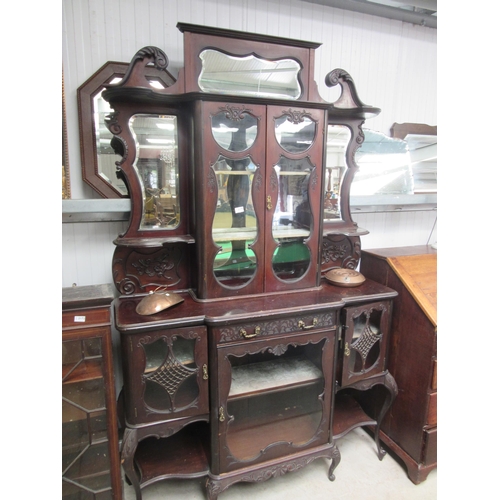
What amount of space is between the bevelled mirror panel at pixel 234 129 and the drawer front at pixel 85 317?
844 millimetres

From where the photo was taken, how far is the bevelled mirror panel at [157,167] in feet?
4.79

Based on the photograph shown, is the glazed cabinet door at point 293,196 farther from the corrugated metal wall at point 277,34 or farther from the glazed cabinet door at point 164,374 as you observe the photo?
the corrugated metal wall at point 277,34

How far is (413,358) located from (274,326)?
833 millimetres

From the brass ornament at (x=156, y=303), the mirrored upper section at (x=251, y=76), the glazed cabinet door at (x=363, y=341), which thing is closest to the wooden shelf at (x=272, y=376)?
the glazed cabinet door at (x=363, y=341)

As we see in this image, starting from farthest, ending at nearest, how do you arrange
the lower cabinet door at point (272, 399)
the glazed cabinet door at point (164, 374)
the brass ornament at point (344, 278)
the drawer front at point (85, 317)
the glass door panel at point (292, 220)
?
1. the brass ornament at point (344, 278)
2. the glass door panel at point (292, 220)
3. the lower cabinet door at point (272, 399)
4. the glazed cabinet door at point (164, 374)
5. the drawer front at point (85, 317)

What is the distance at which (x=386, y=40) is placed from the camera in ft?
6.73

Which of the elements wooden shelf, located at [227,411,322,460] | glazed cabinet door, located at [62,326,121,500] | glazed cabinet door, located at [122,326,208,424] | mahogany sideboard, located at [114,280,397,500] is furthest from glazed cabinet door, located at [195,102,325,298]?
wooden shelf, located at [227,411,322,460]

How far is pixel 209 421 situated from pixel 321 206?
114 centimetres

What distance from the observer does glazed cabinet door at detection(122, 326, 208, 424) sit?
51.8 inches

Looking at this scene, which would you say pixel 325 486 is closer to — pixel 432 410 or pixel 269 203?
pixel 432 410

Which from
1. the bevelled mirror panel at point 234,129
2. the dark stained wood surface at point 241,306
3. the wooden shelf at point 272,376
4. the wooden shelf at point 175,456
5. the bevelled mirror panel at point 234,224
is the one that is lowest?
the wooden shelf at point 175,456

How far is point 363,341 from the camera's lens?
1.67 m

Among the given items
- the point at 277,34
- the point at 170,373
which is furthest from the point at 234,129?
the point at 170,373

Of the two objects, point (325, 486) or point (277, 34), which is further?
point (277, 34)
